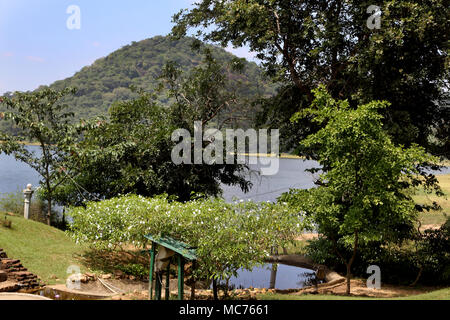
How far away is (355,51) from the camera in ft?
48.2

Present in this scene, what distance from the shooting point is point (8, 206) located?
1791 cm

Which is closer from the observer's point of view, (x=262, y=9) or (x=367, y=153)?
(x=367, y=153)

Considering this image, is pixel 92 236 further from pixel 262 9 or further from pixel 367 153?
pixel 262 9

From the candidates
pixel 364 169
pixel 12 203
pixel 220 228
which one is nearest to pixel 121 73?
pixel 12 203

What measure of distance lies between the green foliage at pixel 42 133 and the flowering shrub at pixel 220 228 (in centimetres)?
785

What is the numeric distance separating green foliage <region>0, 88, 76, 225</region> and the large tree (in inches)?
277

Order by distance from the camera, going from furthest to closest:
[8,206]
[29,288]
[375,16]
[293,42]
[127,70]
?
1. [127,70]
2. [8,206]
3. [293,42]
4. [375,16]
5. [29,288]

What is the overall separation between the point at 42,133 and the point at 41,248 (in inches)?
212

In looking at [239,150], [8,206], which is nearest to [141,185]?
[239,150]

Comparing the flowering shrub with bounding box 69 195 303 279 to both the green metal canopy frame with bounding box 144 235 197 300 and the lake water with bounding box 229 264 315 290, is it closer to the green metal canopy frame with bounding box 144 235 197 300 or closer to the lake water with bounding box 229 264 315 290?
the green metal canopy frame with bounding box 144 235 197 300

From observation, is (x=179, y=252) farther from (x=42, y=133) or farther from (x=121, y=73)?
(x=121, y=73)

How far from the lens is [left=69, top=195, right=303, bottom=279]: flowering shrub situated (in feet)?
27.3

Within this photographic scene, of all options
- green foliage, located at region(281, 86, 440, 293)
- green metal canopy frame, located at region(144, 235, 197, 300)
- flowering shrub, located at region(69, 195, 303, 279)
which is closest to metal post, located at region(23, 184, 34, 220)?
flowering shrub, located at region(69, 195, 303, 279)

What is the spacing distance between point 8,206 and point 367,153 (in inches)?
596
